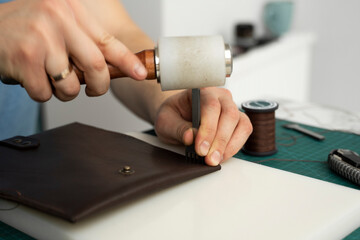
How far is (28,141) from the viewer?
0.85 metres

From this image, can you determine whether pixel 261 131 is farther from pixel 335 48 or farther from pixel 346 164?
pixel 335 48

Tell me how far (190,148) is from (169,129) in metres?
0.10

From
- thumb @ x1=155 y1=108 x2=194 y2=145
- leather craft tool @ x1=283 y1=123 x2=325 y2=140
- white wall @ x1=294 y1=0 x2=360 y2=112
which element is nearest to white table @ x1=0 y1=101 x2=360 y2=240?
thumb @ x1=155 y1=108 x2=194 y2=145

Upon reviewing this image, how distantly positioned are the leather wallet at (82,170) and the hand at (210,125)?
41 millimetres

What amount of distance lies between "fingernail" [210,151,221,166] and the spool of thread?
146 millimetres

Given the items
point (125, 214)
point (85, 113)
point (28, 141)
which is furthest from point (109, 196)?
point (85, 113)

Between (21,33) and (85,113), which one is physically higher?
(21,33)

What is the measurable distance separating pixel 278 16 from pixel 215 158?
79.1 inches

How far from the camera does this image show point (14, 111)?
1.28 meters

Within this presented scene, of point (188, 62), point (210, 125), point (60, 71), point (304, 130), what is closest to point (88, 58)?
point (60, 71)

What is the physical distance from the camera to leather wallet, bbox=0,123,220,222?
0.63 meters

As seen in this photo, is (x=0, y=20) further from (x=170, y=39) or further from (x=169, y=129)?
(x=169, y=129)

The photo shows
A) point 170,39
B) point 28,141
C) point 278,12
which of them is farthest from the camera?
point 278,12

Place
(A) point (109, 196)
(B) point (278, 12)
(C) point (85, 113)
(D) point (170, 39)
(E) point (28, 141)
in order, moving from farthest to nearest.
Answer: (B) point (278, 12), (C) point (85, 113), (E) point (28, 141), (D) point (170, 39), (A) point (109, 196)
